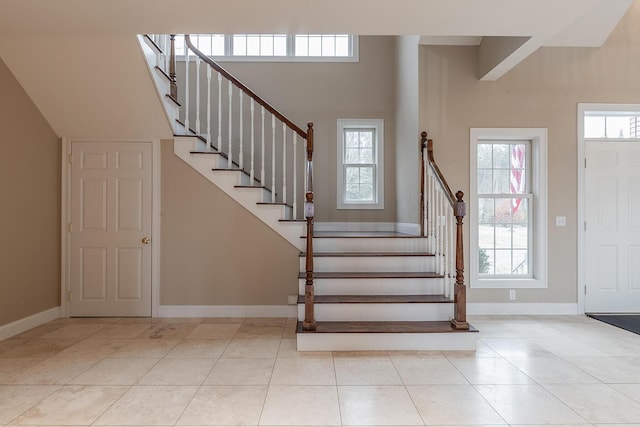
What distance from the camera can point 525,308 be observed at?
15.3 feet

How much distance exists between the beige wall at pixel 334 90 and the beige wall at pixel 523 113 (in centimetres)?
130

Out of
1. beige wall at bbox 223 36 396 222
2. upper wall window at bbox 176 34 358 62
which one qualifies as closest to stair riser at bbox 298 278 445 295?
beige wall at bbox 223 36 396 222

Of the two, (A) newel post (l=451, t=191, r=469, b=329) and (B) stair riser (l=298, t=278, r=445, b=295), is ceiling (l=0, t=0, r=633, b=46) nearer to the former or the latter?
(A) newel post (l=451, t=191, r=469, b=329)

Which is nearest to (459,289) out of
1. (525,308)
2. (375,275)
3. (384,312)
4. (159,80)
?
(384,312)

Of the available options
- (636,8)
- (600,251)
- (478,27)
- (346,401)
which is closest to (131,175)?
(346,401)

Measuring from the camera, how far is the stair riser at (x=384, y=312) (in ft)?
11.9

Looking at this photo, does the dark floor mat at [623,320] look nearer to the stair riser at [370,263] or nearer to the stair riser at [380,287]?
the stair riser at [380,287]

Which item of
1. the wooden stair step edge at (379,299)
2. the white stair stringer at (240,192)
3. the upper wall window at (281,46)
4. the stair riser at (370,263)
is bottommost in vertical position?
the wooden stair step edge at (379,299)

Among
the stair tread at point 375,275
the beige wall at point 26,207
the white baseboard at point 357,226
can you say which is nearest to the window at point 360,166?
the white baseboard at point 357,226

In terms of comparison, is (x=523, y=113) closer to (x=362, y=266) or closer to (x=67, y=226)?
(x=362, y=266)

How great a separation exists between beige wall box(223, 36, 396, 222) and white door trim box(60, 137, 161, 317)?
6.87ft

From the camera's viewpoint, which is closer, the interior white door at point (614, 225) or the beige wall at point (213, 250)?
the beige wall at point (213, 250)

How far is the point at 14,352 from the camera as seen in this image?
336 centimetres

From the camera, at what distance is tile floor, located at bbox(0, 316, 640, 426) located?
2293mm
